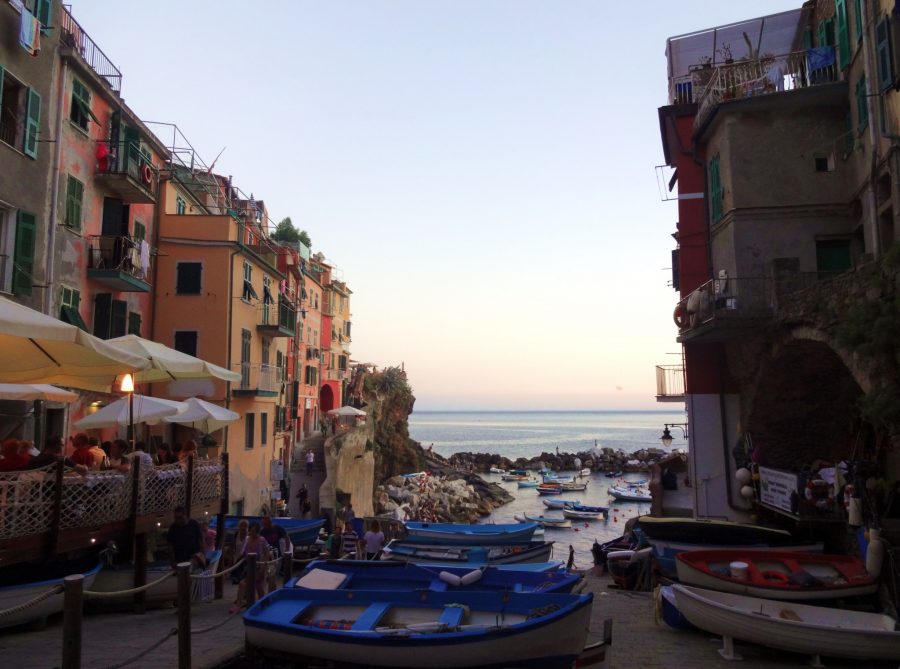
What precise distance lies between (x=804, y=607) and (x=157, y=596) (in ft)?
38.8

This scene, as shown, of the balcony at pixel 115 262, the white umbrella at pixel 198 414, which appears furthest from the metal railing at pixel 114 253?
the white umbrella at pixel 198 414

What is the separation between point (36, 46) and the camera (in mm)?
18125

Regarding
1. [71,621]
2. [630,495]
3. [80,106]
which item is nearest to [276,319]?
[80,106]

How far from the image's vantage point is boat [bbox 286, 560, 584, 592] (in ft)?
40.1

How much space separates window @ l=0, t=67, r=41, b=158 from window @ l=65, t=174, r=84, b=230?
2.34 meters

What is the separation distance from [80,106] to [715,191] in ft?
67.6

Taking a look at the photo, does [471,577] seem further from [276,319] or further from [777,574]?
[276,319]

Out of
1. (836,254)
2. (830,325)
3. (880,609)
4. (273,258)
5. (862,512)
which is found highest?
(273,258)

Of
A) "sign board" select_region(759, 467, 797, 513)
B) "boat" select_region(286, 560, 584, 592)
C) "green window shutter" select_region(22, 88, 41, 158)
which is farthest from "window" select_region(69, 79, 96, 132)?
"sign board" select_region(759, 467, 797, 513)

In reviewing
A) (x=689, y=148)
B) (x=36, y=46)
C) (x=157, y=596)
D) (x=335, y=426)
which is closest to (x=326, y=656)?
(x=157, y=596)

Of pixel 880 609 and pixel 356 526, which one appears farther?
pixel 356 526

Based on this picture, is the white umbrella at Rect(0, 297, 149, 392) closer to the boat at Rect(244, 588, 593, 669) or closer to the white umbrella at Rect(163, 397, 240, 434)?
the white umbrella at Rect(163, 397, 240, 434)

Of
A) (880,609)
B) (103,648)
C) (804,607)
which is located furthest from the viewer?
(880,609)

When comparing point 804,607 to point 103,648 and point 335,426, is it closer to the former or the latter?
point 103,648
